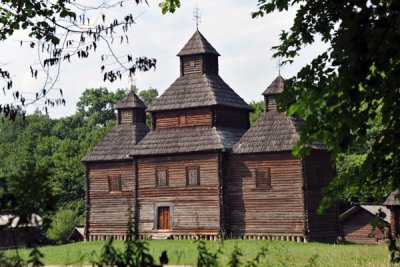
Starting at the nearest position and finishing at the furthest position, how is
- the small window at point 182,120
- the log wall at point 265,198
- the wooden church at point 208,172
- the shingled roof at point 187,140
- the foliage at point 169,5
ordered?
the foliage at point 169,5 < the log wall at point 265,198 < the wooden church at point 208,172 < the shingled roof at point 187,140 < the small window at point 182,120

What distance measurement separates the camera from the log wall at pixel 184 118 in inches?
1649

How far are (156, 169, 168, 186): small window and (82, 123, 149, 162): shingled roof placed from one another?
307 cm

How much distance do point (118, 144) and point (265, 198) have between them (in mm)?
11078

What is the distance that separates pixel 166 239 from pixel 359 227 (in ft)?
43.6

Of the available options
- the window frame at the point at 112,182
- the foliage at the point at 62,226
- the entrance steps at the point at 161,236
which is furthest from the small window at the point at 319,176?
the foliage at the point at 62,226

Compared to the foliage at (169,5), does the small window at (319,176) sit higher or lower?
lower

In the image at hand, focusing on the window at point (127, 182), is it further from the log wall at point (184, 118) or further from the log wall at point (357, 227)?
the log wall at point (357, 227)

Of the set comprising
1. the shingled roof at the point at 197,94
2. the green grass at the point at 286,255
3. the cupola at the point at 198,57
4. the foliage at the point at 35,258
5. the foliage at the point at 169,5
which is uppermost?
the cupola at the point at 198,57

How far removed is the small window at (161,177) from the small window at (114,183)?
3585 millimetres

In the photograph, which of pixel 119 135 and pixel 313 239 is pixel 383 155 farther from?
pixel 119 135

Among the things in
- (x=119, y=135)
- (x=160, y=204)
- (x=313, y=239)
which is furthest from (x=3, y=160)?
(x=313, y=239)

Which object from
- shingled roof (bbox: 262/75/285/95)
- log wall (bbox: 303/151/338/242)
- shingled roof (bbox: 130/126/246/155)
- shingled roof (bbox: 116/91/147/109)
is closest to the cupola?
shingled roof (bbox: 130/126/246/155)

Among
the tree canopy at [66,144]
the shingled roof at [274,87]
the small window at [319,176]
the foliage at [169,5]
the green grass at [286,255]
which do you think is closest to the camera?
the foliage at [169,5]

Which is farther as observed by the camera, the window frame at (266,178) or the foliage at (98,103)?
the foliage at (98,103)
